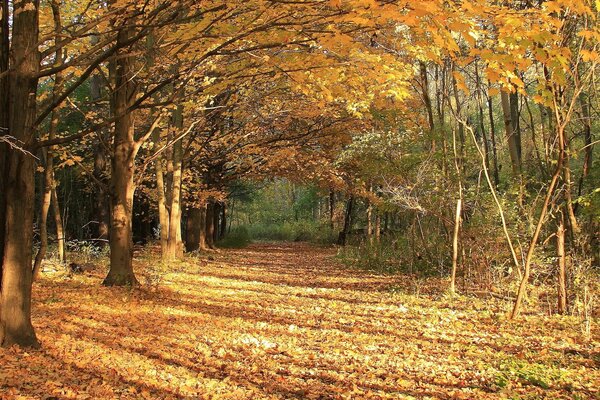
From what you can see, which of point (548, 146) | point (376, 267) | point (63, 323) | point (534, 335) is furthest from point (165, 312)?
point (376, 267)

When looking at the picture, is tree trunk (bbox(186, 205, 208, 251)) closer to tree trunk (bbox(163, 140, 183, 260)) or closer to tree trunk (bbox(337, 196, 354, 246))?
tree trunk (bbox(163, 140, 183, 260))

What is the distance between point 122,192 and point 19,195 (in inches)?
168

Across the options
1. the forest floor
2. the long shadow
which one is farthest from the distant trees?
the long shadow

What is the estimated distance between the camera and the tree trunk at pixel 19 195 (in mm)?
4703

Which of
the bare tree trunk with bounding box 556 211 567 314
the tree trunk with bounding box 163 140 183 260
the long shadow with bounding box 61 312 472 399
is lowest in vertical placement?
the long shadow with bounding box 61 312 472 399

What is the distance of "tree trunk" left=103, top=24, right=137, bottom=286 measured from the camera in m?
8.79

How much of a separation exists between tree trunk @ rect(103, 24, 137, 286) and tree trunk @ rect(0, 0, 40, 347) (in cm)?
382

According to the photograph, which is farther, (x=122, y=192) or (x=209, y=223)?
(x=209, y=223)

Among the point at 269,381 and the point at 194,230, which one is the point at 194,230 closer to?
the point at 194,230

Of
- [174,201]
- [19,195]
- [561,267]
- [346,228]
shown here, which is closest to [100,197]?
[174,201]

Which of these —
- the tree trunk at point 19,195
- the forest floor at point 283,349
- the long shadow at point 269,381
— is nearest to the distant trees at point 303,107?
the tree trunk at point 19,195

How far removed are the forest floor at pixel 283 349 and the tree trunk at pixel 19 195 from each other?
29cm

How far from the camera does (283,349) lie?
589 cm

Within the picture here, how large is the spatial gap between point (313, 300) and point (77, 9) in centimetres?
677
